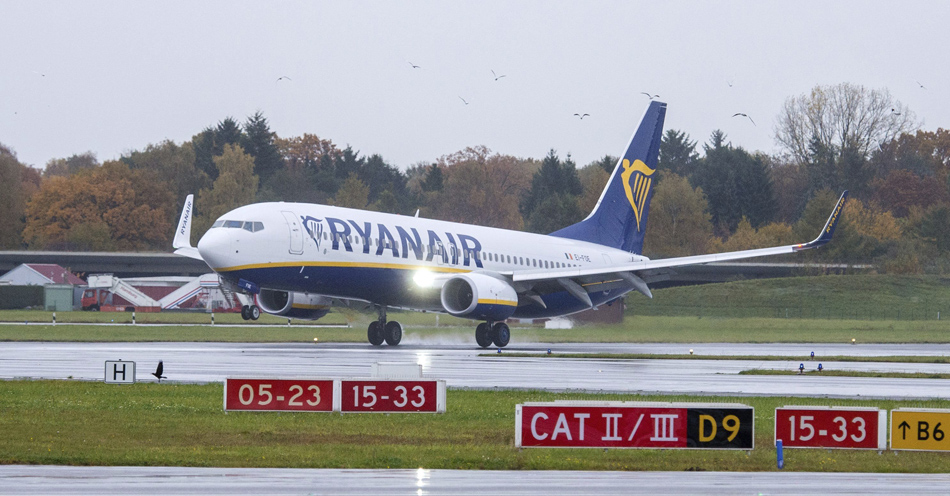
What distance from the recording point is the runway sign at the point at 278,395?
1719cm

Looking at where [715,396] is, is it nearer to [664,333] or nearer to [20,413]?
[20,413]

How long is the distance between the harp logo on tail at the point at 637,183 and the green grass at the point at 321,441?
95.2 feet

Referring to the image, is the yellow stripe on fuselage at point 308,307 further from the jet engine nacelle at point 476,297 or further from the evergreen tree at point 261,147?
the evergreen tree at point 261,147

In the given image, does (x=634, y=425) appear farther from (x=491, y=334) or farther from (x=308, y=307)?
(x=308, y=307)

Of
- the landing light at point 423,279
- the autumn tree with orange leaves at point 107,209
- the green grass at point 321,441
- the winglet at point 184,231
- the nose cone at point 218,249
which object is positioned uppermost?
the autumn tree with orange leaves at point 107,209

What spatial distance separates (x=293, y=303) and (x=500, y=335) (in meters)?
7.17

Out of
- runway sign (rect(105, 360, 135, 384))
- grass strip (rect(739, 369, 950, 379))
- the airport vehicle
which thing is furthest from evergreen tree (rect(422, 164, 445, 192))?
runway sign (rect(105, 360, 135, 384))

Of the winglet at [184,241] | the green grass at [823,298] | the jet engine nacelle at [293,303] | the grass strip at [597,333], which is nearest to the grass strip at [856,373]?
the grass strip at [597,333]

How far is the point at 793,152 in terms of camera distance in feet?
384

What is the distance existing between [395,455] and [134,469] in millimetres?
2931

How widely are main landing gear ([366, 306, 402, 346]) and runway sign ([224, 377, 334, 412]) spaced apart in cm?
2174

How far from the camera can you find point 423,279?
3794cm

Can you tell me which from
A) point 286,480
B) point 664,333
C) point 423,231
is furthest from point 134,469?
point 664,333

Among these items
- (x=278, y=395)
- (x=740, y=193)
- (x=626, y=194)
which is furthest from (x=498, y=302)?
(x=740, y=193)
